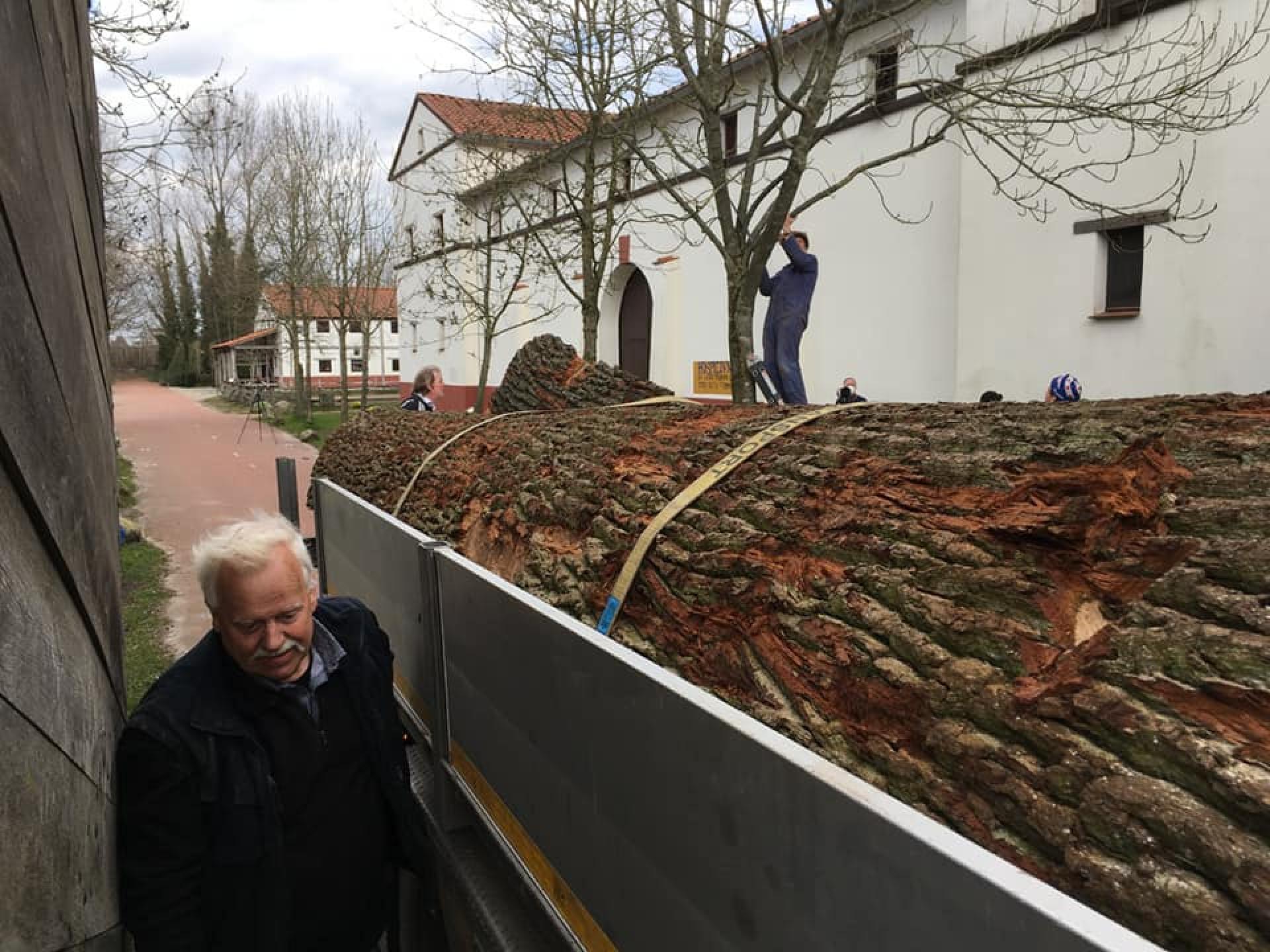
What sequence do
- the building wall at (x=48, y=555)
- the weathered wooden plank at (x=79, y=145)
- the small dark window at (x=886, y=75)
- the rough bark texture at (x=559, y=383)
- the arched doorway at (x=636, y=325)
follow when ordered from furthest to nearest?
1. the arched doorway at (x=636, y=325)
2. the small dark window at (x=886, y=75)
3. the rough bark texture at (x=559, y=383)
4. the weathered wooden plank at (x=79, y=145)
5. the building wall at (x=48, y=555)

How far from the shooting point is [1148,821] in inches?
40.6

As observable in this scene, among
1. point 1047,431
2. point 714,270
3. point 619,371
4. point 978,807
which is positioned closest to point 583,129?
point 714,270

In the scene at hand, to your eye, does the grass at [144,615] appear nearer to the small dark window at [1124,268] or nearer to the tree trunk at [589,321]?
the tree trunk at [589,321]

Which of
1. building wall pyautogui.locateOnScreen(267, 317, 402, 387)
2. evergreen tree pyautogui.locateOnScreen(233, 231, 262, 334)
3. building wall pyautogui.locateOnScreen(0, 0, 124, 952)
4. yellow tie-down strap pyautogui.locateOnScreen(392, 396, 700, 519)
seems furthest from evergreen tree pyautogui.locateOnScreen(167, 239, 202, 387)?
building wall pyautogui.locateOnScreen(0, 0, 124, 952)

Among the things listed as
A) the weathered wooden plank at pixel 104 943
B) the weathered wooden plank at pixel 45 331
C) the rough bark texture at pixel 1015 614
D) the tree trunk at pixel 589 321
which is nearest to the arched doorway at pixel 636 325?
the tree trunk at pixel 589 321

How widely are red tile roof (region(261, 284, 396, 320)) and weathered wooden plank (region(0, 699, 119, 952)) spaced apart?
23.6 meters

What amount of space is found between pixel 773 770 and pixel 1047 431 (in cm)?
111

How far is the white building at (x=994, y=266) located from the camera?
8281 mm

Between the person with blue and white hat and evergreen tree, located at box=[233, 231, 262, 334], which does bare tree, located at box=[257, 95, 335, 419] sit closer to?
evergreen tree, located at box=[233, 231, 262, 334]

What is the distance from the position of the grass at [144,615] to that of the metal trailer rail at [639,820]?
2.57m

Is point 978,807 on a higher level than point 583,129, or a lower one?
lower

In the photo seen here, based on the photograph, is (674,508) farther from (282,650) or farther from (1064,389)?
(1064,389)

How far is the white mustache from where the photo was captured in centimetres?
183

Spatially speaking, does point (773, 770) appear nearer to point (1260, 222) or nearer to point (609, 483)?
point (609, 483)
